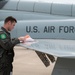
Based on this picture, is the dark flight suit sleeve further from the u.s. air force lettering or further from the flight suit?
the u.s. air force lettering

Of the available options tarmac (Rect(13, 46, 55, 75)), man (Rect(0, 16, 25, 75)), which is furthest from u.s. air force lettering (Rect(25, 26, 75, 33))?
man (Rect(0, 16, 25, 75))

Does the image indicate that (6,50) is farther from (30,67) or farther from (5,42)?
(30,67)

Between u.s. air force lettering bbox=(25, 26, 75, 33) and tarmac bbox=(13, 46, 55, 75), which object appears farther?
u.s. air force lettering bbox=(25, 26, 75, 33)

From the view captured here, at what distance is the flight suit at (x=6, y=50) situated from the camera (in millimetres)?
3750

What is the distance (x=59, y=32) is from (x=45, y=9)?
266 cm

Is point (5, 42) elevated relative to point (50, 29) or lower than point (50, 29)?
elevated

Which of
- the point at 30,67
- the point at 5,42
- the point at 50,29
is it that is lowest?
the point at 30,67

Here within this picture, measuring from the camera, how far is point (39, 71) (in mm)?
7199

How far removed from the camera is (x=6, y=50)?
3.86 m

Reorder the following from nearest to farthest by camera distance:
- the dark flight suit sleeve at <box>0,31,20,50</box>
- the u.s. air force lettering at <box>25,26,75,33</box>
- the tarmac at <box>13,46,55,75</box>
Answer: the dark flight suit sleeve at <box>0,31,20,50</box>
the tarmac at <box>13,46,55,75</box>
the u.s. air force lettering at <box>25,26,75,33</box>

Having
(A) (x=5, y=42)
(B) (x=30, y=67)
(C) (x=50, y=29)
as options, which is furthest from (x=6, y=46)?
(C) (x=50, y=29)

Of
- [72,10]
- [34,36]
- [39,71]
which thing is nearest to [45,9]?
[72,10]

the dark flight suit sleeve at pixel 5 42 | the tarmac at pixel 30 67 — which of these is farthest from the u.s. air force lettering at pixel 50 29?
the dark flight suit sleeve at pixel 5 42

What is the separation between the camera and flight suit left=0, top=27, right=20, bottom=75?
3.75 m
